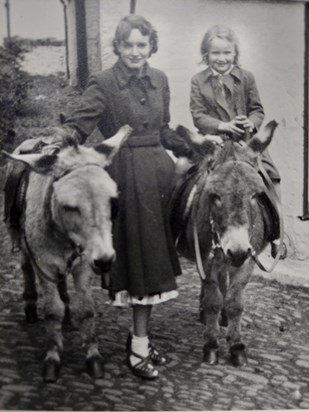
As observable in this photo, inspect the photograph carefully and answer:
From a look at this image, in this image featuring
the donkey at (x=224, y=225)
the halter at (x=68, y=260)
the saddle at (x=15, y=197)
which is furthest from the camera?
the saddle at (x=15, y=197)

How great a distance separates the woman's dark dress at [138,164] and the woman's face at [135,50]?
40mm

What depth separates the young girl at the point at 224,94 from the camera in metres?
3.00

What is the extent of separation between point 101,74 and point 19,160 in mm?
571

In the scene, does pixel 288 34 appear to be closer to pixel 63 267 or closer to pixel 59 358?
pixel 63 267

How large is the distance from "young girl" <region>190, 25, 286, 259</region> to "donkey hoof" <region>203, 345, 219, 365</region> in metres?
0.93

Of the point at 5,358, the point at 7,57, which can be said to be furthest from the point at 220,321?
the point at 7,57

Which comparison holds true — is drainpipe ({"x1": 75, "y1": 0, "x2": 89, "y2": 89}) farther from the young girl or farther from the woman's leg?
the woman's leg

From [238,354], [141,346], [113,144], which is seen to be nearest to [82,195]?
[113,144]

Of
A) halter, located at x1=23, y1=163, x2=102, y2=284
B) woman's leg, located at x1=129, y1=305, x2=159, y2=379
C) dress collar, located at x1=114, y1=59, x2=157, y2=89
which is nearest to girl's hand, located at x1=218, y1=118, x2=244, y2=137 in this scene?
dress collar, located at x1=114, y1=59, x2=157, y2=89

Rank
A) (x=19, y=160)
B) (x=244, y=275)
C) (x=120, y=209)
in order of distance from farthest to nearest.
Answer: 1. (x=244, y=275)
2. (x=120, y=209)
3. (x=19, y=160)

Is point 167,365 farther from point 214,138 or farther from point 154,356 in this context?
point 214,138

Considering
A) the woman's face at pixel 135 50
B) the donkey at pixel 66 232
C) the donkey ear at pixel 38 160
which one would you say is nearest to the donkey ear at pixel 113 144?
the donkey at pixel 66 232

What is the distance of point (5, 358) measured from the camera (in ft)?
9.36

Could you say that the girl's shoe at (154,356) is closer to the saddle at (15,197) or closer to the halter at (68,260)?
the halter at (68,260)
